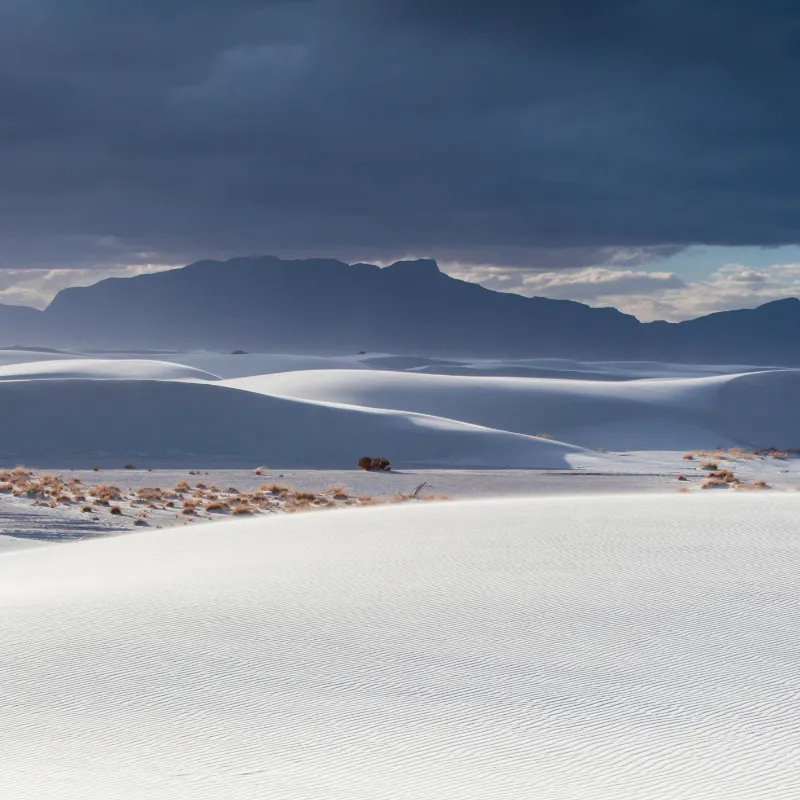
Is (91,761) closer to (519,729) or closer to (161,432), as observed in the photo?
(519,729)

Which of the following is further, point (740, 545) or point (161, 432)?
point (161, 432)

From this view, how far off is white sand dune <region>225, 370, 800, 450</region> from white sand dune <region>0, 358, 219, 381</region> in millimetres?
5501

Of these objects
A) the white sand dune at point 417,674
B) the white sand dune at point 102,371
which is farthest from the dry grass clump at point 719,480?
the white sand dune at point 102,371

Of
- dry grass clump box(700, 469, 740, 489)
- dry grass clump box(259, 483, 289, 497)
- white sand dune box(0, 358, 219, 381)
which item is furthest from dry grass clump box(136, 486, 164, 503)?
white sand dune box(0, 358, 219, 381)

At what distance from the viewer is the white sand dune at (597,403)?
148 feet

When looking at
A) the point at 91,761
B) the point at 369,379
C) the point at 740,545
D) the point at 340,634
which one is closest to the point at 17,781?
the point at 91,761

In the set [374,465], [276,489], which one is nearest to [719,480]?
[374,465]

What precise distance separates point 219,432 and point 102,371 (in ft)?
77.1

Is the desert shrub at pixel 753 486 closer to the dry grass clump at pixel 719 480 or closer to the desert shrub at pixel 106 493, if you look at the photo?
the dry grass clump at pixel 719 480

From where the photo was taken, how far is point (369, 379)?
5325cm

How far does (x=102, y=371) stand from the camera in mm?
55594

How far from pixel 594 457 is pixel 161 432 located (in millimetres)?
12531

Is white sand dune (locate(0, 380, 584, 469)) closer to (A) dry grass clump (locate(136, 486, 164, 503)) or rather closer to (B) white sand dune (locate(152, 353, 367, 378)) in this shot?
(A) dry grass clump (locate(136, 486, 164, 503))

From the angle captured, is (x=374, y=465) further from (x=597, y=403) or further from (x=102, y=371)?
(x=102, y=371)
